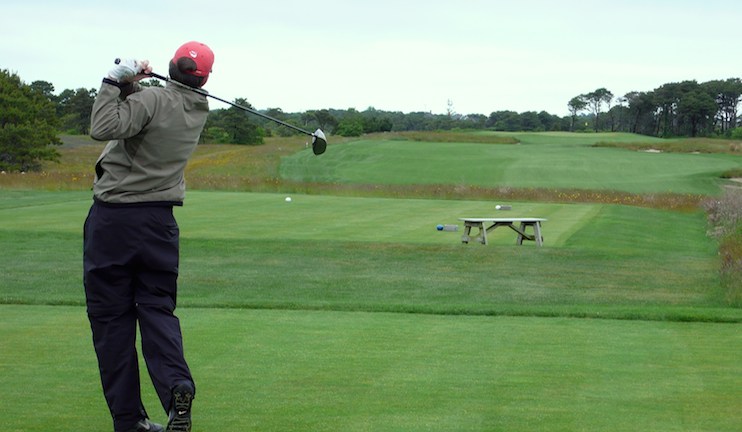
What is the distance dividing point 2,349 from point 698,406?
4375mm

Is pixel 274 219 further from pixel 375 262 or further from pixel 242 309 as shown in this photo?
pixel 242 309

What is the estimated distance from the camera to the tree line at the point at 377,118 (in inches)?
2889

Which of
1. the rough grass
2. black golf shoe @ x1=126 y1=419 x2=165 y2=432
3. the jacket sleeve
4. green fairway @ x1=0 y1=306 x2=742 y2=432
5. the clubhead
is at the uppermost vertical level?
the jacket sleeve

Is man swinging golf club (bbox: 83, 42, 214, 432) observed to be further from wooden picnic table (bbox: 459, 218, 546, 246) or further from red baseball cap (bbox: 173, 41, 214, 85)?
wooden picnic table (bbox: 459, 218, 546, 246)

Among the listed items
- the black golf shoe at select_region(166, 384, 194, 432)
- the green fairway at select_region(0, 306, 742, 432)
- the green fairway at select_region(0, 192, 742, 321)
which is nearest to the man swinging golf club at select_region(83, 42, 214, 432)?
the black golf shoe at select_region(166, 384, 194, 432)

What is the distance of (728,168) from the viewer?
5953 centimetres

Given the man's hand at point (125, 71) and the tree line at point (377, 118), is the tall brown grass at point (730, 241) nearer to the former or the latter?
the man's hand at point (125, 71)

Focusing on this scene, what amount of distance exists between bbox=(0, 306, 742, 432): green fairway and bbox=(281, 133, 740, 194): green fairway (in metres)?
41.6

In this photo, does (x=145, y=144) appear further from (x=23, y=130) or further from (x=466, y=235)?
(x=23, y=130)

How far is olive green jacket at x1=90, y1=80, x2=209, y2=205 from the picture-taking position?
4883mm

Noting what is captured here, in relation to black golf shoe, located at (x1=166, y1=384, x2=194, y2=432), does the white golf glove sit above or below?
above

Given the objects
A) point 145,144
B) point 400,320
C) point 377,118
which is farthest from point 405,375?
point 377,118

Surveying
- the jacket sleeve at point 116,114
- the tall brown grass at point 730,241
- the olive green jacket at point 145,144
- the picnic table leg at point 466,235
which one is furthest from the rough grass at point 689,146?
the jacket sleeve at point 116,114

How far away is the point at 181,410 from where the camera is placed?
16.1 feet
